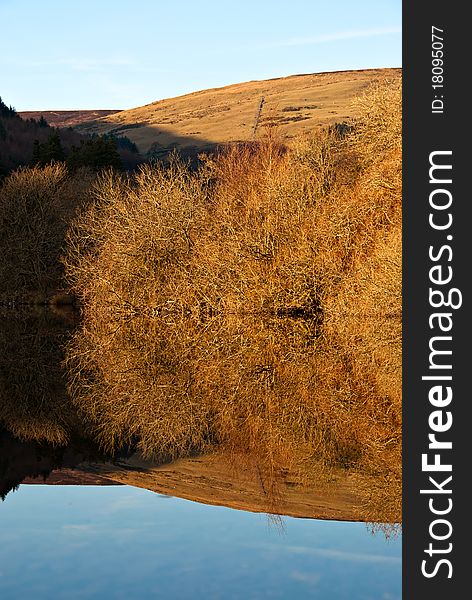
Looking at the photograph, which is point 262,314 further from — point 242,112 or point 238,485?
point 242,112

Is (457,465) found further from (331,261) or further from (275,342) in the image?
(331,261)

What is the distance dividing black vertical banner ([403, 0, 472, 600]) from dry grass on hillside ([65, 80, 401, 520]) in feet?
4.61

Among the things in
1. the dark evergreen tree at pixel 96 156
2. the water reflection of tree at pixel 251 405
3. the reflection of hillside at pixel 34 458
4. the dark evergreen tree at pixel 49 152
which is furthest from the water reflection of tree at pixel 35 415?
the dark evergreen tree at pixel 49 152

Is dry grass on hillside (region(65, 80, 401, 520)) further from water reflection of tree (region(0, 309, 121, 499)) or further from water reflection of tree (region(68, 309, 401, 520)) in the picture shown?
water reflection of tree (region(0, 309, 121, 499))

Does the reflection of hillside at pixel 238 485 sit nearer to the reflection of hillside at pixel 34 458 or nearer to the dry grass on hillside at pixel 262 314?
the dry grass on hillside at pixel 262 314

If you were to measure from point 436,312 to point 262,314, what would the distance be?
23749 mm

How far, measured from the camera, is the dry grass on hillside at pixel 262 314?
1538 centimetres

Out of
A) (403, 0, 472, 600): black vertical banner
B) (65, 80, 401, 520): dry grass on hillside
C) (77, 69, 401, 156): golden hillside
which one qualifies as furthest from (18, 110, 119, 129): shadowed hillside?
(403, 0, 472, 600): black vertical banner

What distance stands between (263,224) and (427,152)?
20.1 meters

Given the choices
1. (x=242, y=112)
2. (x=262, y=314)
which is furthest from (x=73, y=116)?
(x=262, y=314)

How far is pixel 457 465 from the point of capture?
28.7ft

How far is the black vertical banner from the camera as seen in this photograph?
782 cm

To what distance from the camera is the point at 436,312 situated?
35.1ft

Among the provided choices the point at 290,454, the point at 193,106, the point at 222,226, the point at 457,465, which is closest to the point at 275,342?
the point at 222,226
